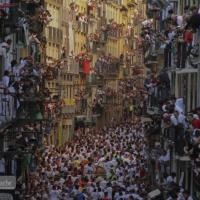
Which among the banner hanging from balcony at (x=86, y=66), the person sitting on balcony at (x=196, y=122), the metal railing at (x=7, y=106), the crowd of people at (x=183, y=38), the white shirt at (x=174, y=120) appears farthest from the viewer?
the banner hanging from balcony at (x=86, y=66)

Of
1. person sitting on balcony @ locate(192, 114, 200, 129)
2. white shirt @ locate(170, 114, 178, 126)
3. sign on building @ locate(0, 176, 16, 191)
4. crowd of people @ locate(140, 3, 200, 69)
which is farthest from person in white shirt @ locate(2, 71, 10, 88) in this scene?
sign on building @ locate(0, 176, 16, 191)

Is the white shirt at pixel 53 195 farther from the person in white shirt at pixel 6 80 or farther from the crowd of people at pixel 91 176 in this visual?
the person in white shirt at pixel 6 80

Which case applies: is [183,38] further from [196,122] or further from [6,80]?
[196,122]

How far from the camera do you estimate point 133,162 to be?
44688mm

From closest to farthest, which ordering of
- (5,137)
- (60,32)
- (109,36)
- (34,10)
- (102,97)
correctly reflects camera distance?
1. (5,137)
2. (34,10)
3. (60,32)
4. (102,97)
5. (109,36)

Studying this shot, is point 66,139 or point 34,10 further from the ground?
point 34,10

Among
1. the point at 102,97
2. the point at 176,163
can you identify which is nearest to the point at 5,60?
the point at 176,163

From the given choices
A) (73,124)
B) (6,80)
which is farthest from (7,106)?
(73,124)

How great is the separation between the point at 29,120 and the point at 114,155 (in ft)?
34.0

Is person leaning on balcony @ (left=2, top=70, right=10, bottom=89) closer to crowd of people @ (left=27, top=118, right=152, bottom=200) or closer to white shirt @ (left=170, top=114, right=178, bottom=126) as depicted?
crowd of people @ (left=27, top=118, right=152, bottom=200)

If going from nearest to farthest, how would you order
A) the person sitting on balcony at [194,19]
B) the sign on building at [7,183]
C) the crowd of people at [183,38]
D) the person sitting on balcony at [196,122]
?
1. the sign on building at [7,183]
2. the person sitting on balcony at [196,122]
3. the person sitting on balcony at [194,19]
4. the crowd of people at [183,38]

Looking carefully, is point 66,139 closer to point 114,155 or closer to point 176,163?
point 114,155

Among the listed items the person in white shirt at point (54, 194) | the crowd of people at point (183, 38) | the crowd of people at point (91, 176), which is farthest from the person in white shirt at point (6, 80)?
the crowd of people at point (183, 38)

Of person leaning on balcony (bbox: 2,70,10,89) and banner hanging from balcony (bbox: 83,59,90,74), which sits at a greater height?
person leaning on balcony (bbox: 2,70,10,89)
